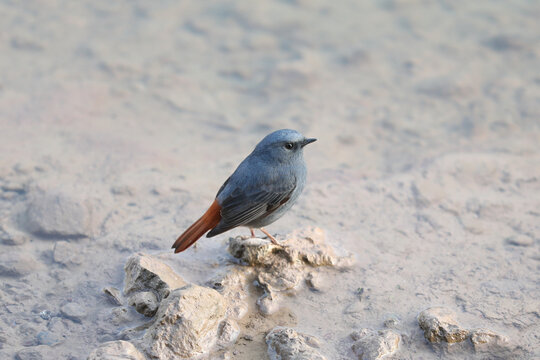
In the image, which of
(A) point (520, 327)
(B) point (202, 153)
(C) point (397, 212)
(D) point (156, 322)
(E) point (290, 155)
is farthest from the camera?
(B) point (202, 153)

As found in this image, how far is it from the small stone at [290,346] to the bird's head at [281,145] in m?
1.38

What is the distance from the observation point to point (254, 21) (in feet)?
31.3

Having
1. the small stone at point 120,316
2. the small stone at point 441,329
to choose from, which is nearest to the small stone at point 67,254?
the small stone at point 120,316

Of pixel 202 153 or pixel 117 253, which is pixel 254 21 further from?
pixel 117 253

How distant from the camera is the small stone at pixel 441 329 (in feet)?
13.6

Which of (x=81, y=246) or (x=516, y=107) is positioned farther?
(x=516, y=107)

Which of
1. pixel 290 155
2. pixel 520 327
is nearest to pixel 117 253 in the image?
pixel 290 155

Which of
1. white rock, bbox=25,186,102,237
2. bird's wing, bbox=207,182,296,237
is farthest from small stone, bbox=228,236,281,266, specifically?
white rock, bbox=25,186,102,237

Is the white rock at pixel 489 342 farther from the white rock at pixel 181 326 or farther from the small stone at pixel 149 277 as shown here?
the small stone at pixel 149 277

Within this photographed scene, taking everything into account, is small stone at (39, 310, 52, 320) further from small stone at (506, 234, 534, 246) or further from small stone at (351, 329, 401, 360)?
small stone at (506, 234, 534, 246)

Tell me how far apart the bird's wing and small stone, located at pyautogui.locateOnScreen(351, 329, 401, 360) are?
1.18m

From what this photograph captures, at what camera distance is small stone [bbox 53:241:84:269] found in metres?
4.93

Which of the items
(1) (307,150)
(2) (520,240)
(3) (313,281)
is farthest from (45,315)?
(2) (520,240)

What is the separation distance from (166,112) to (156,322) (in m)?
4.13
